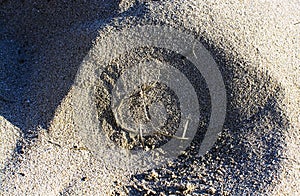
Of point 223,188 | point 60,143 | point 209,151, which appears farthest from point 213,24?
point 60,143

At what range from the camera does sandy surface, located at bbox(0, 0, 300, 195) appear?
1.93m

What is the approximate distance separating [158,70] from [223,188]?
60cm

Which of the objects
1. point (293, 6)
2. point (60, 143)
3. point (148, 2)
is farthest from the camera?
point (293, 6)

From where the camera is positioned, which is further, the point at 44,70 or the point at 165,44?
the point at 44,70

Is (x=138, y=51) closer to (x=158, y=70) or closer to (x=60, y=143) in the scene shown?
(x=158, y=70)

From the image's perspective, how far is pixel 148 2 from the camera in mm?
2188

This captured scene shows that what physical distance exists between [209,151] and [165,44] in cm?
53

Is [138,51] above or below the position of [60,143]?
above

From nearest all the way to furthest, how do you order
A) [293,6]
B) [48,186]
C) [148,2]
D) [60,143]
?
[48,186], [60,143], [148,2], [293,6]

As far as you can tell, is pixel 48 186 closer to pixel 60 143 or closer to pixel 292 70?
pixel 60 143

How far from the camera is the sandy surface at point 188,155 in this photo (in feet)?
6.32

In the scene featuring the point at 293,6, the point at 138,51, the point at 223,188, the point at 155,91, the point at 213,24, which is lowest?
the point at 223,188

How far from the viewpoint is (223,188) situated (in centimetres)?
191

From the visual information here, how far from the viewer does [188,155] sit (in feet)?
6.64
